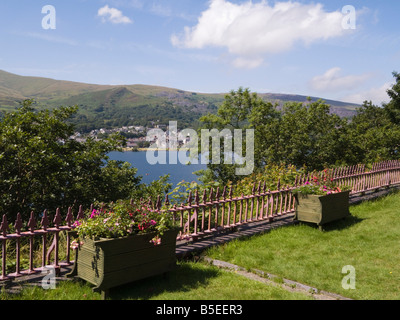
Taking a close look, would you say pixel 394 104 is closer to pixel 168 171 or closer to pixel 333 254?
pixel 333 254

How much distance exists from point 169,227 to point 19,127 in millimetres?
6528

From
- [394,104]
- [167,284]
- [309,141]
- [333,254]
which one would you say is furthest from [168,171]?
[167,284]

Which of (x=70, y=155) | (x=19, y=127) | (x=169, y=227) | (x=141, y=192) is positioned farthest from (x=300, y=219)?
(x=19, y=127)

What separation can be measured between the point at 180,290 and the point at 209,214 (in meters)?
2.64

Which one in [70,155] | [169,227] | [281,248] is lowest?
[281,248]

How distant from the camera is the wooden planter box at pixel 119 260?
449 cm

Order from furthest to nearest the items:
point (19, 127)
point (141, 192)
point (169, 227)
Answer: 1. point (141, 192)
2. point (19, 127)
3. point (169, 227)

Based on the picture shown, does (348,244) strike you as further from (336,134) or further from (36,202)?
(336,134)

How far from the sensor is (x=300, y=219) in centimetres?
860

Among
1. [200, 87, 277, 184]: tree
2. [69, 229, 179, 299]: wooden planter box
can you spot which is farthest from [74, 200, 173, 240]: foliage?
[200, 87, 277, 184]: tree

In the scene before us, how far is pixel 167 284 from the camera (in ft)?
16.8

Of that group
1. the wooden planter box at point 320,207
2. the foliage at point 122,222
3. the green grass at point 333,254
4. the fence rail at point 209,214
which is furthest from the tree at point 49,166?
the wooden planter box at point 320,207

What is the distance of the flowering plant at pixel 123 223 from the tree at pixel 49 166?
4.42 metres

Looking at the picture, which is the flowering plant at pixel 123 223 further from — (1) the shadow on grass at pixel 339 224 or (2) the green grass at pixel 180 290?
(1) the shadow on grass at pixel 339 224
